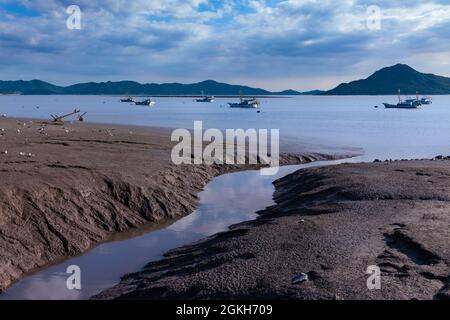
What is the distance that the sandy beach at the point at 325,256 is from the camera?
904 cm

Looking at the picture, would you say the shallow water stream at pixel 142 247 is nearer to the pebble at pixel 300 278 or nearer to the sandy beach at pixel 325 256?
the sandy beach at pixel 325 256

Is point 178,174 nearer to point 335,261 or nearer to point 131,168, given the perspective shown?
point 131,168

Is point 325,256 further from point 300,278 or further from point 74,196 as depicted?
point 74,196

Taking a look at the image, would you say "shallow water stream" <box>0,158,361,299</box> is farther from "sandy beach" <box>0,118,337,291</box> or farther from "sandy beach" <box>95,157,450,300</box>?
"sandy beach" <box>95,157,450,300</box>

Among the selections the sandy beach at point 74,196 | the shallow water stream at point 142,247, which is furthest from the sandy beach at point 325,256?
the sandy beach at point 74,196

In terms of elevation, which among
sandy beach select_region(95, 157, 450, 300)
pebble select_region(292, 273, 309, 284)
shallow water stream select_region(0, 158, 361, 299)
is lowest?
shallow water stream select_region(0, 158, 361, 299)

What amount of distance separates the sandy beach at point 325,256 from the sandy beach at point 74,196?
2987 mm

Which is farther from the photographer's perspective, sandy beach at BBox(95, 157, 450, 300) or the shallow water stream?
the shallow water stream

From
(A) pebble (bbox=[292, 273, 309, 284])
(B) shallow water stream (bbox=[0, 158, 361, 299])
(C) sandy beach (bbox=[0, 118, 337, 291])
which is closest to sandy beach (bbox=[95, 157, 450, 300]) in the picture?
(A) pebble (bbox=[292, 273, 309, 284])

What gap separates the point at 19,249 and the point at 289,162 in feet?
81.2

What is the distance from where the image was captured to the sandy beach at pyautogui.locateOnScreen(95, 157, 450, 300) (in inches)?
356

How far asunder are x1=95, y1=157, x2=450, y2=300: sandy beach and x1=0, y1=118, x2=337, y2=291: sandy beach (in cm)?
299

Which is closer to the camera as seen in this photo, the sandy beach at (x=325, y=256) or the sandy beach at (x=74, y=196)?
the sandy beach at (x=325, y=256)

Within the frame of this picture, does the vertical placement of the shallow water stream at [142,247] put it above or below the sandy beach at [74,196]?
below
